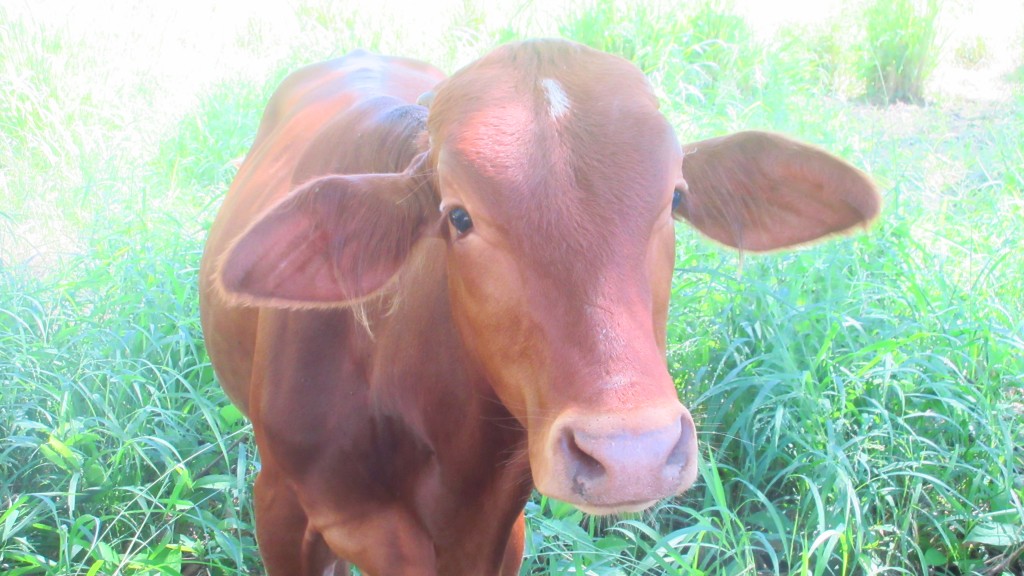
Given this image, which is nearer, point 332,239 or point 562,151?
point 562,151

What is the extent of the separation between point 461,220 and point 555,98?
0.27 metres

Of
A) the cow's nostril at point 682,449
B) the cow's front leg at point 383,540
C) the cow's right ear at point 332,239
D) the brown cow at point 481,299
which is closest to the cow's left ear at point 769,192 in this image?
the brown cow at point 481,299

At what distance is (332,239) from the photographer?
2043mm

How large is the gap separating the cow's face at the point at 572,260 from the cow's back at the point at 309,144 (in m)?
0.42

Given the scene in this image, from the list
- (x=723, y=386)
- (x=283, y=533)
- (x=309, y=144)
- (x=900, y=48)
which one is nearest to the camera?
(x=283, y=533)

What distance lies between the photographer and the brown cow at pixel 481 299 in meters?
1.57

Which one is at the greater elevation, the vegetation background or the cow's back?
the cow's back

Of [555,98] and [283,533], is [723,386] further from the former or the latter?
[555,98]

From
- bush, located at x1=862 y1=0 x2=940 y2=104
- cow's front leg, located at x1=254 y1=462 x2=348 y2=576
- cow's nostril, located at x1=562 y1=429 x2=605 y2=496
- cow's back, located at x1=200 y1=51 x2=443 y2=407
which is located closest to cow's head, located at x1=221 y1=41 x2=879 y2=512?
cow's nostril, located at x1=562 y1=429 x2=605 y2=496

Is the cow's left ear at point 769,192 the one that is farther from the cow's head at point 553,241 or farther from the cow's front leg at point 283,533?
the cow's front leg at point 283,533

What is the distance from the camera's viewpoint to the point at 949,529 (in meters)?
2.95

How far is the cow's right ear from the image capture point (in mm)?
2002

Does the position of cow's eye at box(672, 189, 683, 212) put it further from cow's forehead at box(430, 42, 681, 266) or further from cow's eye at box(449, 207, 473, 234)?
cow's eye at box(449, 207, 473, 234)

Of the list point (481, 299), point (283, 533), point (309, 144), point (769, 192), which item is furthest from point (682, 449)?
point (309, 144)
